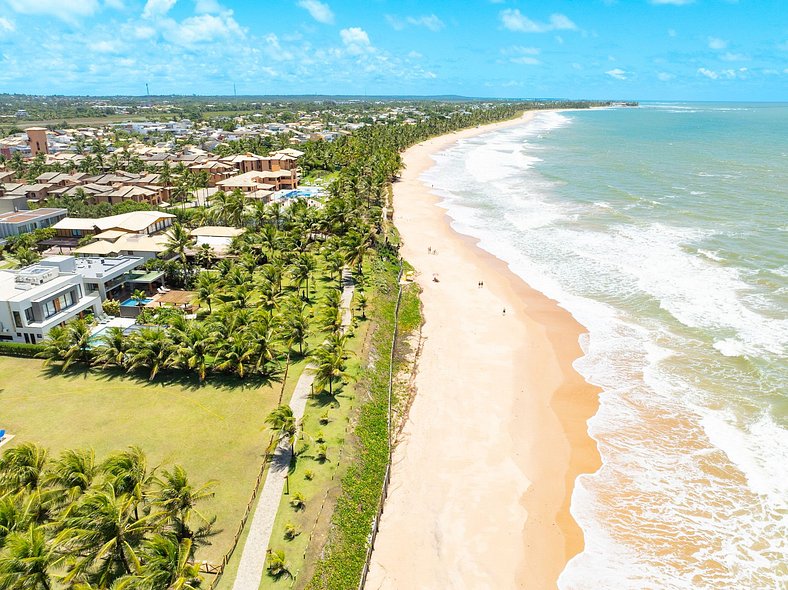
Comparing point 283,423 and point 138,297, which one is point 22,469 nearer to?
point 283,423

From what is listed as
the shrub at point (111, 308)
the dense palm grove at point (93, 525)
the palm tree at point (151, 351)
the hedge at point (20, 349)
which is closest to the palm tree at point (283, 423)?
the dense palm grove at point (93, 525)

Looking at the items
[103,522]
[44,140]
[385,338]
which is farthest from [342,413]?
[44,140]

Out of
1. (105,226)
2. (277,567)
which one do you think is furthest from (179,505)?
(105,226)

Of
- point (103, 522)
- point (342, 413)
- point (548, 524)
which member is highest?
point (103, 522)

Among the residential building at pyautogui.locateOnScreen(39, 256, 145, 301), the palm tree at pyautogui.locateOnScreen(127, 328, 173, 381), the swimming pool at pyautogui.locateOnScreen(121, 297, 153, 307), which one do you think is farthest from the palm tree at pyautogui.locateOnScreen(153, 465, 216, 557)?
the residential building at pyautogui.locateOnScreen(39, 256, 145, 301)

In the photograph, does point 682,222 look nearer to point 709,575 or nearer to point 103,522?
point 709,575

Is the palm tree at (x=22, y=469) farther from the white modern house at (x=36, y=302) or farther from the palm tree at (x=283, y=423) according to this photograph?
the white modern house at (x=36, y=302)

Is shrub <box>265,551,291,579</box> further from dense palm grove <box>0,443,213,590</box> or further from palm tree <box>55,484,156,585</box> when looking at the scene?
palm tree <box>55,484,156,585</box>
